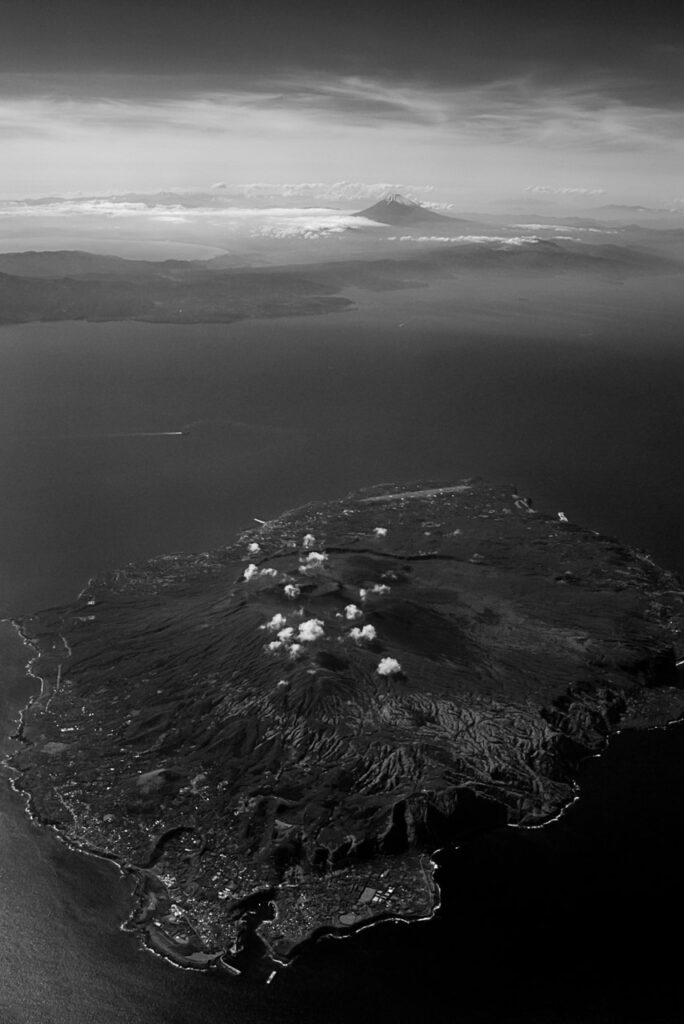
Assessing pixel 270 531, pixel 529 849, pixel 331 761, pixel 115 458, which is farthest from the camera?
pixel 115 458

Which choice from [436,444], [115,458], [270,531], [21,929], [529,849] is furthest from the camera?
[436,444]

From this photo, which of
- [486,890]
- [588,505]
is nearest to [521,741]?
[486,890]

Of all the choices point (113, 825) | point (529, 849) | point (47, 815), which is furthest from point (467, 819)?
point (47, 815)

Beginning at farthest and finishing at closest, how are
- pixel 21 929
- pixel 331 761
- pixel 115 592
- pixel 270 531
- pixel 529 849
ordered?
pixel 270 531 → pixel 115 592 → pixel 331 761 → pixel 529 849 → pixel 21 929

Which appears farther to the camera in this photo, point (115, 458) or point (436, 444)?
point (436, 444)

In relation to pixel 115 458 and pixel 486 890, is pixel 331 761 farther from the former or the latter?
pixel 115 458

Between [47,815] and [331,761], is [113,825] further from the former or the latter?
[331,761]
